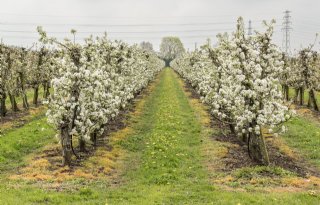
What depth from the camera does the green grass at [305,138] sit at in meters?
25.7

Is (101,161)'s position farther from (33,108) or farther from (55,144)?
(33,108)

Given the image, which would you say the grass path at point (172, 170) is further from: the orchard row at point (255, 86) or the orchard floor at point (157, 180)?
the orchard row at point (255, 86)

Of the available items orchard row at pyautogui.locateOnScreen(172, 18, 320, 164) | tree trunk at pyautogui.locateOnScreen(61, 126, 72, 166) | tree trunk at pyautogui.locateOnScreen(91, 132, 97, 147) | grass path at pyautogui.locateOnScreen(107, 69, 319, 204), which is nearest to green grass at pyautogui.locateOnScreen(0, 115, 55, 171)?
tree trunk at pyautogui.locateOnScreen(61, 126, 72, 166)

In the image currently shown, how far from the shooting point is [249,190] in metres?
17.8

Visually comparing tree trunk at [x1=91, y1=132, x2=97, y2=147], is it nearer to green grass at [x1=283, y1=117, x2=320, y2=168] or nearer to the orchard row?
the orchard row

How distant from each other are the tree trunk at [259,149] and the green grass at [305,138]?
3.93 metres

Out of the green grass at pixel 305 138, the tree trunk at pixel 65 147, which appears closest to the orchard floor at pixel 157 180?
the tree trunk at pixel 65 147

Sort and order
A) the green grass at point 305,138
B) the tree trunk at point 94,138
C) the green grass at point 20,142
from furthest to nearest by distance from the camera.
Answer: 1. the tree trunk at point 94,138
2. the green grass at point 305,138
3. the green grass at point 20,142

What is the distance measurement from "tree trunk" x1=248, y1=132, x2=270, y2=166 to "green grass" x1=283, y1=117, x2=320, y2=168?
3.93 m

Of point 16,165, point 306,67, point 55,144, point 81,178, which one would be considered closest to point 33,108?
point 55,144

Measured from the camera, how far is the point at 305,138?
1181 inches

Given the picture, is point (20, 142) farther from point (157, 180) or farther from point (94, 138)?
point (157, 180)

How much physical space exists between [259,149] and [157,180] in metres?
6.08

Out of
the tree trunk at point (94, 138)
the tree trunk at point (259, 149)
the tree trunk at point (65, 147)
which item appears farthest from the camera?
the tree trunk at point (94, 138)
